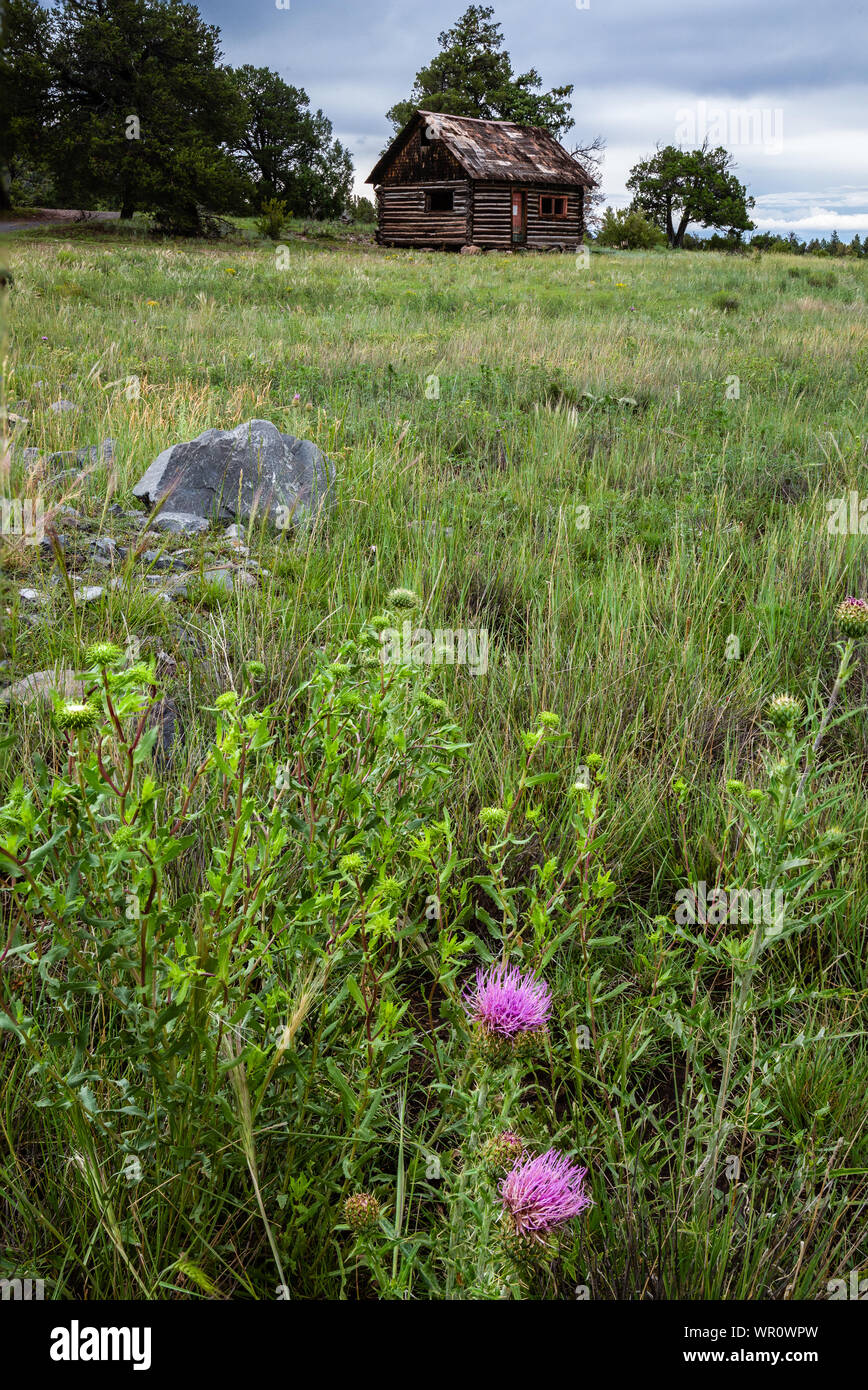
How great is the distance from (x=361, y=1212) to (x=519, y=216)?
3716 centimetres

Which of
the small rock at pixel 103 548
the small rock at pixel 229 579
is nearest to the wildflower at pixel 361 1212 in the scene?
the small rock at pixel 229 579

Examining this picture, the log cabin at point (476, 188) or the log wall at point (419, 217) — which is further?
the log wall at point (419, 217)

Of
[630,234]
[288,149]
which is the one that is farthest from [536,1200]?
[288,149]

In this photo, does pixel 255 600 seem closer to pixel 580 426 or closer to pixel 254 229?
pixel 580 426

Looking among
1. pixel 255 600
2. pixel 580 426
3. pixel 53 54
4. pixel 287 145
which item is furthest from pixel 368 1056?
pixel 287 145

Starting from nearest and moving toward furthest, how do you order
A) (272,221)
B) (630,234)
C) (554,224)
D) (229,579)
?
(229,579) < (272,221) < (554,224) < (630,234)

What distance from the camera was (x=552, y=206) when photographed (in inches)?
1362

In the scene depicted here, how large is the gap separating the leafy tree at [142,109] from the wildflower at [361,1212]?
34.1 meters

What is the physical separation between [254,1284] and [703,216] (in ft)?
220

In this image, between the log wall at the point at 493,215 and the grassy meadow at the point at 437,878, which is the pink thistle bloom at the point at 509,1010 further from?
the log wall at the point at 493,215

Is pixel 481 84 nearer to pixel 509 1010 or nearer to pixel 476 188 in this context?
pixel 476 188

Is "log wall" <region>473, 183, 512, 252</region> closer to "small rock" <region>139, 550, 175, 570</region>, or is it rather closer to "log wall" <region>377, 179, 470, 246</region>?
"log wall" <region>377, 179, 470, 246</region>

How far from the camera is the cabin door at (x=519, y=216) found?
32.5 meters

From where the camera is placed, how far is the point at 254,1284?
1.42 metres
